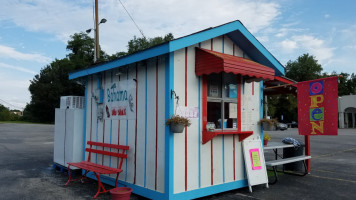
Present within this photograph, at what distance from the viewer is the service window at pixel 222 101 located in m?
5.93

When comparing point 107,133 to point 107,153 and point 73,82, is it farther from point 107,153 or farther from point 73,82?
point 73,82

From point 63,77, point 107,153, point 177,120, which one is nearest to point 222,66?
point 177,120

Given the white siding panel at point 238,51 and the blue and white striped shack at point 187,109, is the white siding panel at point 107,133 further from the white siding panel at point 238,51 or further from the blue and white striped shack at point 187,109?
the white siding panel at point 238,51

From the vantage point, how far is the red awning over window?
5.16 m

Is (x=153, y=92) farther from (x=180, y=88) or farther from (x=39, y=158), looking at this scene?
(x=39, y=158)

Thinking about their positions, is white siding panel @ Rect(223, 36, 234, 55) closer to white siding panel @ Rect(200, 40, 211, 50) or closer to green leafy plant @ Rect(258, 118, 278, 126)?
white siding panel @ Rect(200, 40, 211, 50)

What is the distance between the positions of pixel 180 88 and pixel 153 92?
577 millimetres

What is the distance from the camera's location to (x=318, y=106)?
7.23 meters

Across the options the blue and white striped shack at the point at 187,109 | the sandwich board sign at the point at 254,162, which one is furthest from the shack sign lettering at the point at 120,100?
the sandwich board sign at the point at 254,162

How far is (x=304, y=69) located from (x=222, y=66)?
187 feet

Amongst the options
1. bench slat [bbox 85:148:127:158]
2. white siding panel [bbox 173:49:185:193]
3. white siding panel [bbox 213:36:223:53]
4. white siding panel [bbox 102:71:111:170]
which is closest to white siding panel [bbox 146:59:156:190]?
white siding panel [bbox 173:49:185:193]

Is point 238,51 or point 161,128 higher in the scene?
point 238,51

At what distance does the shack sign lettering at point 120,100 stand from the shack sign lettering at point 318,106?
456cm

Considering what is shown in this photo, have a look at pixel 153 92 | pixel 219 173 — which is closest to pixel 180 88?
pixel 153 92
